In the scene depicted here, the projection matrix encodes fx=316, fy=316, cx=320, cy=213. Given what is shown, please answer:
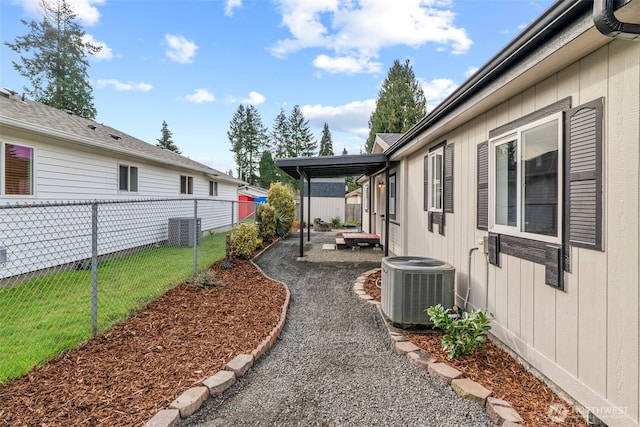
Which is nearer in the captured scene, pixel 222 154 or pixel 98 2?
pixel 98 2

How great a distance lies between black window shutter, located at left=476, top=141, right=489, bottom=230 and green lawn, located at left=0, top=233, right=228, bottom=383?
4.64 m

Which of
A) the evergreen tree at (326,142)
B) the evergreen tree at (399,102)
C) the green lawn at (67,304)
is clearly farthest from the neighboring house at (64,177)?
the evergreen tree at (326,142)

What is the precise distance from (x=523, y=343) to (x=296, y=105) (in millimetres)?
44943

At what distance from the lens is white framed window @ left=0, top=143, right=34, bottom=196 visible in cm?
572

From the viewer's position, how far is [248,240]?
324 inches

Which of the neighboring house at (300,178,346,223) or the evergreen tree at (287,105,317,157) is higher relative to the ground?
the evergreen tree at (287,105,317,157)

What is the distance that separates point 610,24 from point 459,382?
8.71 ft

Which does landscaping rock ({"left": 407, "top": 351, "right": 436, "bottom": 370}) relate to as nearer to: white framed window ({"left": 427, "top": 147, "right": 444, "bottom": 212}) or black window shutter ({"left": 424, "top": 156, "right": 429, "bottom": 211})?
white framed window ({"left": 427, "top": 147, "right": 444, "bottom": 212})

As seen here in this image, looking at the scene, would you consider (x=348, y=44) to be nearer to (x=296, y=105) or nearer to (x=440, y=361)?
(x=440, y=361)

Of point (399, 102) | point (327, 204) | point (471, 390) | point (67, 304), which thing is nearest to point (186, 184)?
point (67, 304)

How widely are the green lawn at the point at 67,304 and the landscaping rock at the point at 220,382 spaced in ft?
5.33

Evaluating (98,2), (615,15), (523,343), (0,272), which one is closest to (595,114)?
(615,15)

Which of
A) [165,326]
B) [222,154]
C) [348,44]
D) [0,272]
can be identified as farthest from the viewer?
[222,154]

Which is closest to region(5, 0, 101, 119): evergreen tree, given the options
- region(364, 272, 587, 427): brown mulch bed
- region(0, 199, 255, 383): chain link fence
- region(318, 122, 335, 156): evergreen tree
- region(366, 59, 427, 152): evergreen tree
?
region(0, 199, 255, 383): chain link fence
